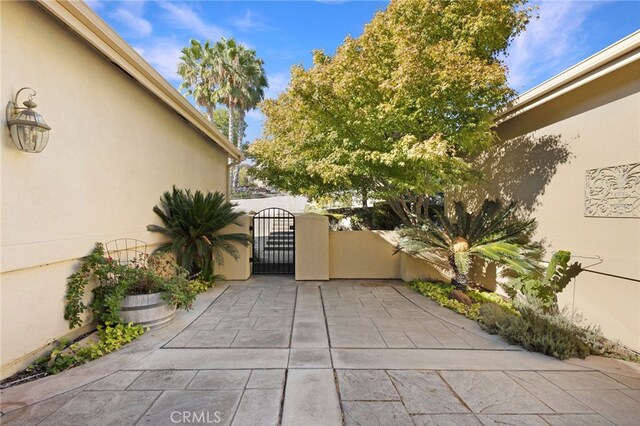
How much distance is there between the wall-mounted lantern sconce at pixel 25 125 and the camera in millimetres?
2854

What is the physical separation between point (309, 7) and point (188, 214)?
5.84m

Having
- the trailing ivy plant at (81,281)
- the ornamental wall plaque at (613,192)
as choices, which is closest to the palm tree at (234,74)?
the trailing ivy plant at (81,281)

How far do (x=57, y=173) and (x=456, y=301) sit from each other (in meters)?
6.59

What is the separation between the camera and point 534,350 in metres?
3.68

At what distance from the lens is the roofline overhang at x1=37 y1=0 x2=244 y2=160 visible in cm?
311

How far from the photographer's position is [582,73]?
4359 millimetres

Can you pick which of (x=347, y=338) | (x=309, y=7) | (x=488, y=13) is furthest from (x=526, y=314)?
(x=309, y=7)

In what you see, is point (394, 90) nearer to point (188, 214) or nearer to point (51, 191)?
point (188, 214)

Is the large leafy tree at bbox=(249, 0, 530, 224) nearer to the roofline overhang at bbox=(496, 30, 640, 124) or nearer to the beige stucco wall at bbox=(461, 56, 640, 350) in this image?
the roofline overhang at bbox=(496, 30, 640, 124)

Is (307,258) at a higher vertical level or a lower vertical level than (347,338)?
higher

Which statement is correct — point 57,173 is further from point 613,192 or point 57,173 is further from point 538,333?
point 613,192

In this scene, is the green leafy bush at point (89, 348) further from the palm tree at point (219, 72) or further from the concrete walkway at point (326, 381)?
the palm tree at point (219, 72)

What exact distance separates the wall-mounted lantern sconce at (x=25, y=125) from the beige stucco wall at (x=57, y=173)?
90 mm

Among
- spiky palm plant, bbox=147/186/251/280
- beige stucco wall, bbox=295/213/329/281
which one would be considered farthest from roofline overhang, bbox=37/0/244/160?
beige stucco wall, bbox=295/213/329/281
